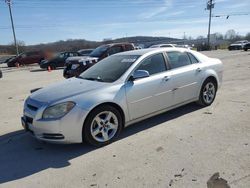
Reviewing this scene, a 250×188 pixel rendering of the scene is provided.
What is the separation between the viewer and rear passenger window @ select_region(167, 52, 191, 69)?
5941 millimetres

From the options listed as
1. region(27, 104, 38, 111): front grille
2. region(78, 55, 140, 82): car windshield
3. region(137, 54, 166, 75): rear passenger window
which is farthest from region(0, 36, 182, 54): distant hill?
region(27, 104, 38, 111): front grille

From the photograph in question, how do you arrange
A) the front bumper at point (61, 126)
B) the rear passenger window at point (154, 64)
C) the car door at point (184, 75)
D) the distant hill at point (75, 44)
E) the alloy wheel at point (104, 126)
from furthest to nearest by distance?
the distant hill at point (75, 44), the car door at point (184, 75), the rear passenger window at point (154, 64), the alloy wheel at point (104, 126), the front bumper at point (61, 126)

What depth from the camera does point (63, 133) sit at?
14.4ft

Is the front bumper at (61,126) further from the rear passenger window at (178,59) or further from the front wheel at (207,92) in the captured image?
the front wheel at (207,92)

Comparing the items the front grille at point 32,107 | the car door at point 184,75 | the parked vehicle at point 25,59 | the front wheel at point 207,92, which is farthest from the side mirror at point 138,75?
the parked vehicle at point 25,59

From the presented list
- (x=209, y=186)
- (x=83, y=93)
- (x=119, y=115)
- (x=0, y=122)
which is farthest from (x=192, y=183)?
(x=0, y=122)

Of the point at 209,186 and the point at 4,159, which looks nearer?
the point at 209,186

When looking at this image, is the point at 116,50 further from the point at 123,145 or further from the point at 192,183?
the point at 192,183

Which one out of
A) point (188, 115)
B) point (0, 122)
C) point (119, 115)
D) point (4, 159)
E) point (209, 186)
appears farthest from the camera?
point (0, 122)

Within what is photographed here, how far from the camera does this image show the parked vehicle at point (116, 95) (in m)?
4.43

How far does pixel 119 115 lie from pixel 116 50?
10160mm

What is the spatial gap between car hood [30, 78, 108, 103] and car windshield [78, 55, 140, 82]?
254 millimetres

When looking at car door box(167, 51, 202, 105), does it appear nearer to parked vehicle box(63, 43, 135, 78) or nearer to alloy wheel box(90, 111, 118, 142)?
alloy wheel box(90, 111, 118, 142)

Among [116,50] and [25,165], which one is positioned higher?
[116,50]
